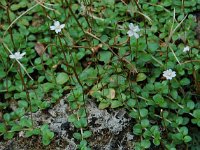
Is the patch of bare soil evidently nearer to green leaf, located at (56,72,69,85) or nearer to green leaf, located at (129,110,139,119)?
green leaf, located at (129,110,139,119)

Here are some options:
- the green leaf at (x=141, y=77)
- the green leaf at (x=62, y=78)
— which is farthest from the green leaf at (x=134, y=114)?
the green leaf at (x=62, y=78)

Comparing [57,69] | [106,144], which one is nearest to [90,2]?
[57,69]

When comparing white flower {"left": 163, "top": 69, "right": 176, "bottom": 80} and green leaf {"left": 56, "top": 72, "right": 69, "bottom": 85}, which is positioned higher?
white flower {"left": 163, "top": 69, "right": 176, "bottom": 80}

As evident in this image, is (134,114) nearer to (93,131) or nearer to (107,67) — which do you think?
(93,131)

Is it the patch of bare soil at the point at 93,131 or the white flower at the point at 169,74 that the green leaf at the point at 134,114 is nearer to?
the patch of bare soil at the point at 93,131

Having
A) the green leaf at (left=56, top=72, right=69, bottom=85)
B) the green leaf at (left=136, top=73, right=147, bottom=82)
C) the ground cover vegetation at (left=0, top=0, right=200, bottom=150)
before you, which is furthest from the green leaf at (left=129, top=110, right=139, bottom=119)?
the green leaf at (left=56, top=72, right=69, bottom=85)

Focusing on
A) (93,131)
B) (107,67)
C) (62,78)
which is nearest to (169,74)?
(107,67)

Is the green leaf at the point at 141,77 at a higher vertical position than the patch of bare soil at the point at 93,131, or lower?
higher

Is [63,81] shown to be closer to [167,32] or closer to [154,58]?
[154,58]
